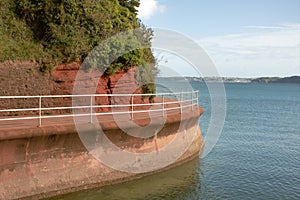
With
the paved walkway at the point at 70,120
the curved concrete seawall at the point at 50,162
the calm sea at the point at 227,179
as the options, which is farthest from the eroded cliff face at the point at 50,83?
the calm sea at the point at 227,179

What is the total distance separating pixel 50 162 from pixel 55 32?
575 cm

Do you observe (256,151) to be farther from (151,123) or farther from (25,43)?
(25,43)

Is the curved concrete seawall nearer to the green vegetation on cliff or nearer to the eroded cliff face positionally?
the eroded cliff face

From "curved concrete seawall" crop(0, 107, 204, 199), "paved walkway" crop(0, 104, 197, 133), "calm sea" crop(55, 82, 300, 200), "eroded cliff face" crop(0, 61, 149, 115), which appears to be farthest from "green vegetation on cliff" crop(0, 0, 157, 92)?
"calm sea" crop(55, 82, 300, 200)

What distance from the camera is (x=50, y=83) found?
1269 centimetres

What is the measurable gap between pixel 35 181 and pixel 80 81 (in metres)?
4.73

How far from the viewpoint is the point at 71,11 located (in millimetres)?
13852

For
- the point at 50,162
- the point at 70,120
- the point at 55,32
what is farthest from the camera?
the point at 55,32

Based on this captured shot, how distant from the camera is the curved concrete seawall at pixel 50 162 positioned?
28.4ft

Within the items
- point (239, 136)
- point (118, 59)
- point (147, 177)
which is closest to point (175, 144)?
point (147, 177)

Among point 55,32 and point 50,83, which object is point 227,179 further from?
point 55,32

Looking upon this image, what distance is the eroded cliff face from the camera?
12.0 metres

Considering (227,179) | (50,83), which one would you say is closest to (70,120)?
(50,83)

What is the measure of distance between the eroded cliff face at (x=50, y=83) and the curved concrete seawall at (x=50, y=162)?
2.57 meters
